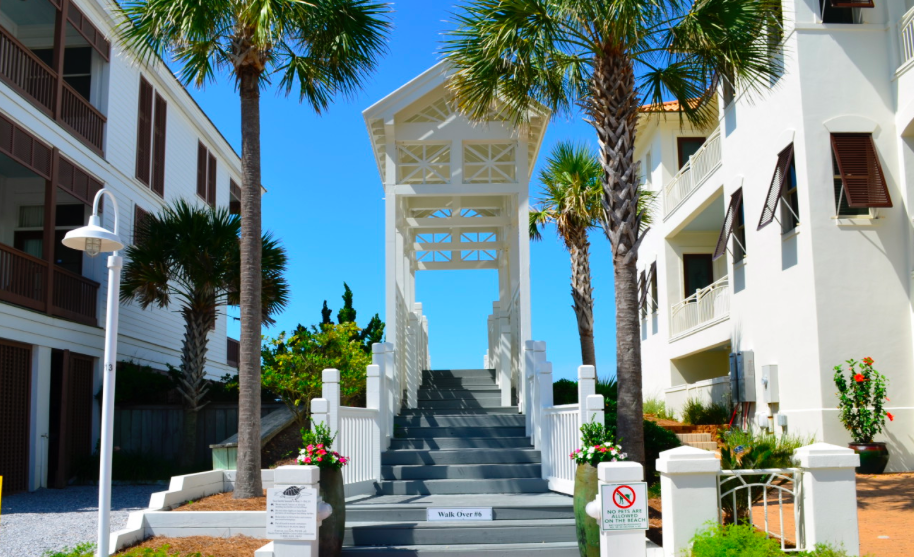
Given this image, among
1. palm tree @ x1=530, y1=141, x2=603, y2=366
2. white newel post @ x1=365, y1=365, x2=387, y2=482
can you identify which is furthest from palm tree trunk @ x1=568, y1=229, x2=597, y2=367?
white newel post @ x1=365, y1=365, x2=387, y2=482

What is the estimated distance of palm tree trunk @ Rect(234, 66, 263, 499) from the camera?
1042cm

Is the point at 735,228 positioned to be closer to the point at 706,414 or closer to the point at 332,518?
the point at 706,414

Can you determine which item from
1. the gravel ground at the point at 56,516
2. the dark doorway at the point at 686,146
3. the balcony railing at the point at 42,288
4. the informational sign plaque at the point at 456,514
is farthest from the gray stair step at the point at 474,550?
the dark doorway at the point at 686,146

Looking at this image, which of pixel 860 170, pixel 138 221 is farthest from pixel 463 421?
pixel 138 221

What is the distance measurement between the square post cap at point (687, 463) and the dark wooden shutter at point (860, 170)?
8390mm

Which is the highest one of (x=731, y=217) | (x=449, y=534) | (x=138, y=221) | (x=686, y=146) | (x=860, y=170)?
(x=686, y=146)

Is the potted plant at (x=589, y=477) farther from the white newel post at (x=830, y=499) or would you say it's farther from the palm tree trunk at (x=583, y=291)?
the palm tree trunk at (x=583, y=291)

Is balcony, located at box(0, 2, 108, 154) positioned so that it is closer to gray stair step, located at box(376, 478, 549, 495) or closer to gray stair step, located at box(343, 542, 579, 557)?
gray stair step, located at box(376, 478, 549, 495)

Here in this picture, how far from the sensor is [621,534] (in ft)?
24.7

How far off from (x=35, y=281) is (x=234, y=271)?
3.64 meters

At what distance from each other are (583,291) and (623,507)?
1153 cm

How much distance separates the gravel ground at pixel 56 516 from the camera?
32.8 ft

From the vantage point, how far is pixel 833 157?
1471 cm

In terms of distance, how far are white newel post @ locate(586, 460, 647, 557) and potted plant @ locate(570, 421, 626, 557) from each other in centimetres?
28
